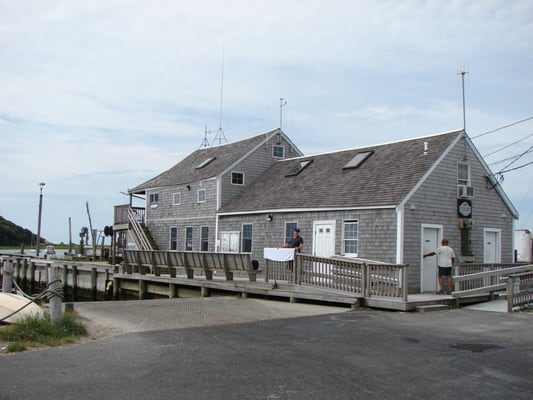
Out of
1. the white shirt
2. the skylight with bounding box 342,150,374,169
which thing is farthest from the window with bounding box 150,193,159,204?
the white shirt

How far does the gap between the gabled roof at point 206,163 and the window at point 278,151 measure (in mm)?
585

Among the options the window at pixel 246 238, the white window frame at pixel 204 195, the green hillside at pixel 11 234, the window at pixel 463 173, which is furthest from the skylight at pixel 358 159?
the green hillside at pixel 11 234

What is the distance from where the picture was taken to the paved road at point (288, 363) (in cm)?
670

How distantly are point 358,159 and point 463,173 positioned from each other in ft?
14.0

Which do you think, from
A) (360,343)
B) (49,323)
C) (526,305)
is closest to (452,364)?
(360,343)

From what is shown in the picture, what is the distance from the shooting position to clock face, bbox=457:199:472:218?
2027 cm

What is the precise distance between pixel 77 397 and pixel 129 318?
21.0ft

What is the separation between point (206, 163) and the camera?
31.8 m

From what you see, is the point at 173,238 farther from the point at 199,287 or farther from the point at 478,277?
the point at 478,277

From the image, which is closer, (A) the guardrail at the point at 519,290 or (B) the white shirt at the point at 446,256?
(A) the guardrail at the point at 519,290

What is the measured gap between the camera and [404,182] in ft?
63.6

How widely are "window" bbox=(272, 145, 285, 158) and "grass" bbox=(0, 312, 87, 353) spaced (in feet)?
68.4

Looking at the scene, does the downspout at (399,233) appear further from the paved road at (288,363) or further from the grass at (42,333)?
the grass at (42,333)

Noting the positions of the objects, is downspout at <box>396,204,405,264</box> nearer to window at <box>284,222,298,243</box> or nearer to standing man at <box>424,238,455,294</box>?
standing man at <box>424,238,455,294</box>
